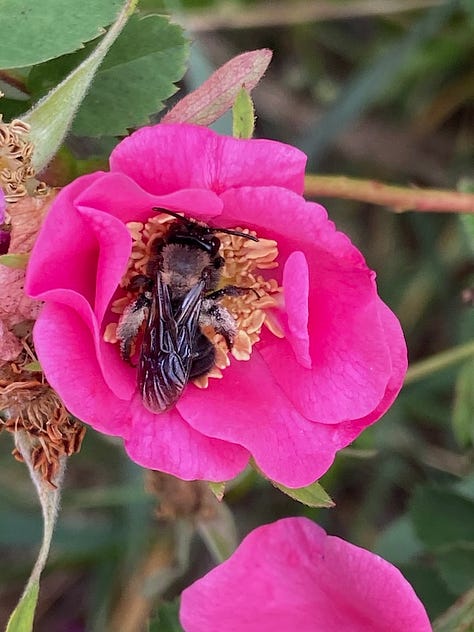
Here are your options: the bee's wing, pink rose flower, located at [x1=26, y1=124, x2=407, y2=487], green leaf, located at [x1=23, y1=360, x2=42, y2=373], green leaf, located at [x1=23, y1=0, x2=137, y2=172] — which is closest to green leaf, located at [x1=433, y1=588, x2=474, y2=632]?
pink rose flower, located at [x1=26, y1=124, x2=407, y2=487]

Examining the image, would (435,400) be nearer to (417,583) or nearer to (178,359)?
(417,583)

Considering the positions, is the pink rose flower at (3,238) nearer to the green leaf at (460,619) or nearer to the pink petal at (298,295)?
the pink petal at (298,295)

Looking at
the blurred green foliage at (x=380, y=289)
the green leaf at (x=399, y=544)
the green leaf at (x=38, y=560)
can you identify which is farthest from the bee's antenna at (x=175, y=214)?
the green leaf at (x=399, y=544)

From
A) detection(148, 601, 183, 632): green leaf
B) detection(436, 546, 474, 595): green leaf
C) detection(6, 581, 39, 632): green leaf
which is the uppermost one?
detection(6, 581, 39, 632): green leaf

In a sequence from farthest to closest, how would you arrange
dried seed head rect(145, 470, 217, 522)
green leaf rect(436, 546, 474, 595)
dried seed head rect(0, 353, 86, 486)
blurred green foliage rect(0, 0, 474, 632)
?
blurred green foliage rect(0, 0, 474, 632), green leaf rect(436, 546, 474, 595), dried seed head rect(145, 470, 217, 522), dried seed head rect(0, 353, 86, 486)

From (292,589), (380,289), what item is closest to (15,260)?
(292,589)

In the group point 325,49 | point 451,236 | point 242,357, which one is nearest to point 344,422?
point 242,357

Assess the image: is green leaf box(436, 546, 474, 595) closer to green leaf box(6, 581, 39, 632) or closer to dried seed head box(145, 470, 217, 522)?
dried seed head box(145, 470, 217, 522)
